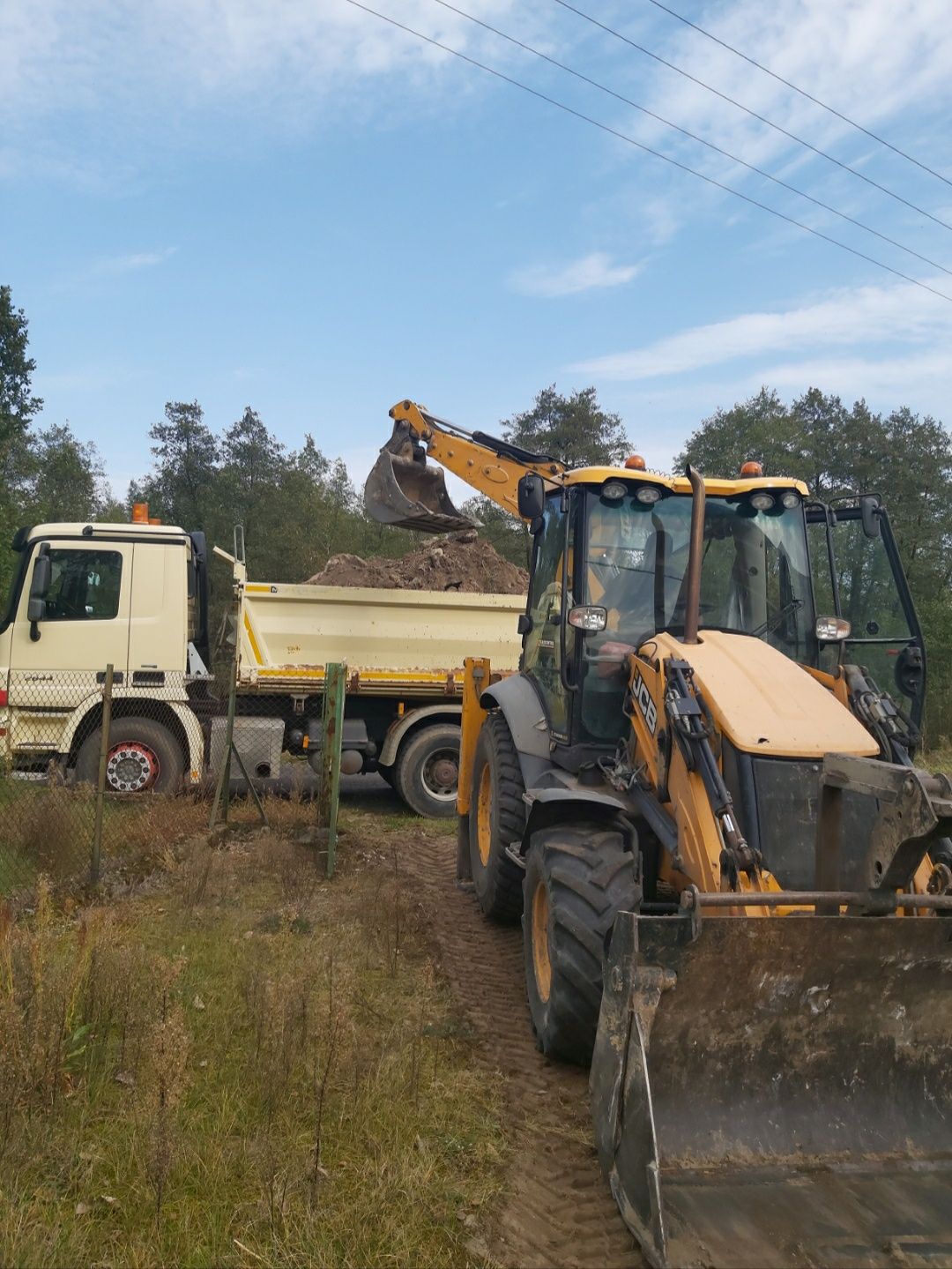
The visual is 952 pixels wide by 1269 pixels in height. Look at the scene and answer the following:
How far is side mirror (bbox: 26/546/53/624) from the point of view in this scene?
908 cm

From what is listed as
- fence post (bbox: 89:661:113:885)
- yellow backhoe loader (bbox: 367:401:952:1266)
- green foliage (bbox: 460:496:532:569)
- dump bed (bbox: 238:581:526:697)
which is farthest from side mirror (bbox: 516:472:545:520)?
green foliage (bbox: 460:496:532:569)

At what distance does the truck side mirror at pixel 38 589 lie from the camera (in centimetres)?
908

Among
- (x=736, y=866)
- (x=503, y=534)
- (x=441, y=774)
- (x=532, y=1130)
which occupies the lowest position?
(x=532, y=1130)

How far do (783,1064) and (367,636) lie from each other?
7382 millimetres

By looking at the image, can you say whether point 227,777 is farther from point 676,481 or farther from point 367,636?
point 676,481

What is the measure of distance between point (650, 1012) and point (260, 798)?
260 inches

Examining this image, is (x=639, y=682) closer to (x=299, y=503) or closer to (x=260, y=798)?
(x=260, y=798)

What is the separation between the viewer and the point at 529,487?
5277 millimetres

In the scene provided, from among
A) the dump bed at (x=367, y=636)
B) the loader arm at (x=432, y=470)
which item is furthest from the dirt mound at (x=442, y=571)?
the loader arm at (x=432, y=470)

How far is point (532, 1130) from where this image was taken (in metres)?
3.72

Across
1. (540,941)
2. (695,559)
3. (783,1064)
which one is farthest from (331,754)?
(783,1064)

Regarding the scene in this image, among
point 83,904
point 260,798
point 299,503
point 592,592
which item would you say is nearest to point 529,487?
point 592,592

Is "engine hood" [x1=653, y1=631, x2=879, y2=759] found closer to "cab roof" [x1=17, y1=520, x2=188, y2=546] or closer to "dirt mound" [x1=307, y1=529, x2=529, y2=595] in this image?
"cab roof" [x1=17, y1=520, x2=188, y2=546]

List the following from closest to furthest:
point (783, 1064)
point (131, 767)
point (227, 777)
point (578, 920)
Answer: point (783, 1064)
point (578, 920)
point (227, 777)
point (131, 767)
